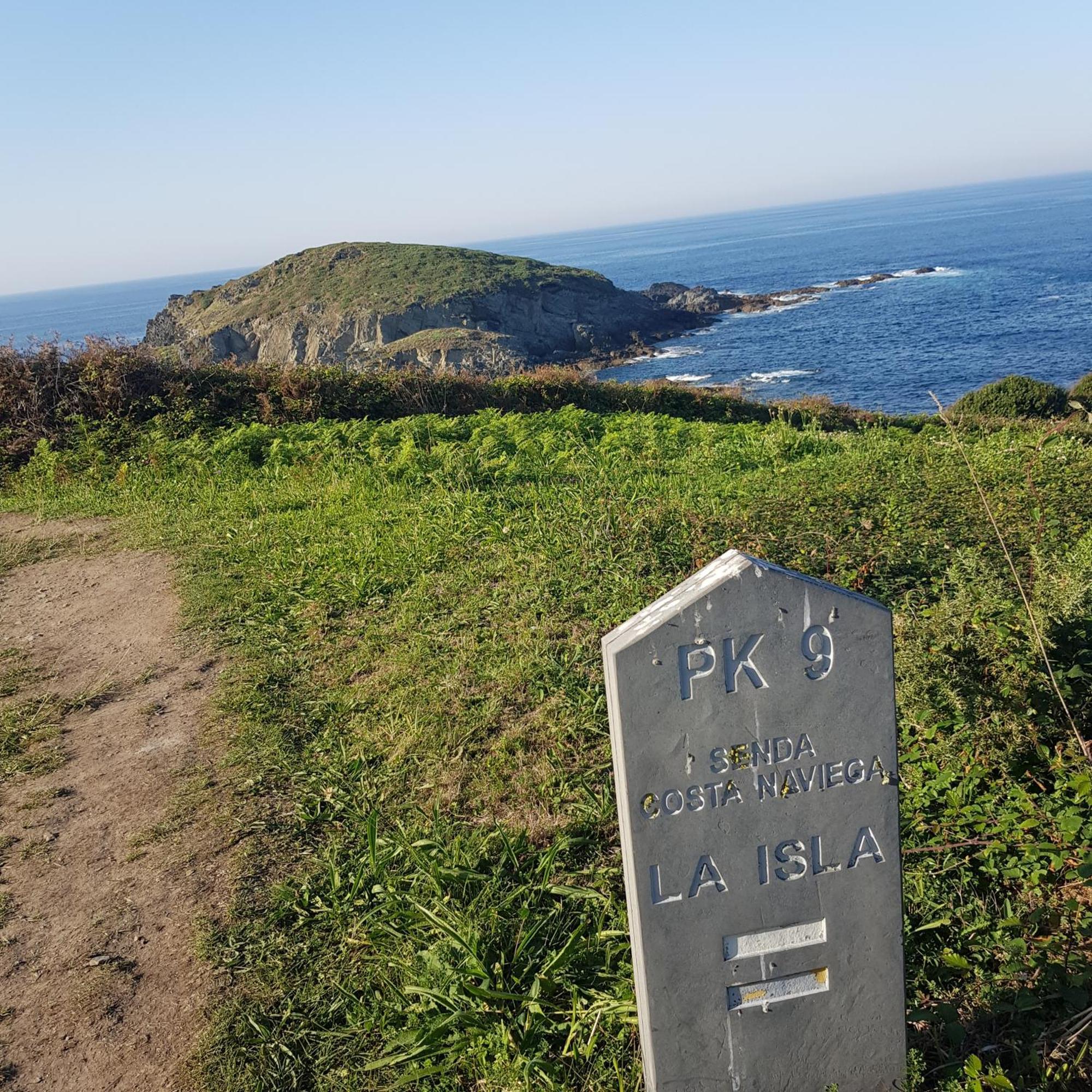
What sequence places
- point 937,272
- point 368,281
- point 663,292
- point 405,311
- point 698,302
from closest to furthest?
point 405,311 < point 368,281 < point 698,302 < point 663,292 < point 937,272

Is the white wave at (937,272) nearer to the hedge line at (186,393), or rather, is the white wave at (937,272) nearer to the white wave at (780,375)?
the white wave at (780,375)

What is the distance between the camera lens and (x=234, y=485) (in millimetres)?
10234

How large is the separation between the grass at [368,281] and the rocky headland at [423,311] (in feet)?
0.46

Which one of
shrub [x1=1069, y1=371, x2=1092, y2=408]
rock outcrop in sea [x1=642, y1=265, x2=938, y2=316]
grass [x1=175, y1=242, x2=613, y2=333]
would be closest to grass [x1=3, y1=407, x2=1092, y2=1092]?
shrub [x1=1069, y1=371, x2=1092, y2=408]

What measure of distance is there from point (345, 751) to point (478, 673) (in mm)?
916

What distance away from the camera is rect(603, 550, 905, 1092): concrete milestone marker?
222 centimetres

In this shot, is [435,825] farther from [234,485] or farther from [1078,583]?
[234,485]

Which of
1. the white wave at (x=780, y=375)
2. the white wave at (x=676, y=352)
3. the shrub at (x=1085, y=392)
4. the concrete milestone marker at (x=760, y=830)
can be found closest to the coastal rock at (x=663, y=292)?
the white wave at (x=676, y=352)

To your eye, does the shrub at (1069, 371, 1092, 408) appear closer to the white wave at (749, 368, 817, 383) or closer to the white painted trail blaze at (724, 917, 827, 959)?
the white wave at (749, 368, 817, 383)

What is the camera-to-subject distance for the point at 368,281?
6862 cm

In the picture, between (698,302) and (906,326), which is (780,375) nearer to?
(906,326)

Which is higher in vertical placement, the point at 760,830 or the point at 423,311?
the point at 423,311

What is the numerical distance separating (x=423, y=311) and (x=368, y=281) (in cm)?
861

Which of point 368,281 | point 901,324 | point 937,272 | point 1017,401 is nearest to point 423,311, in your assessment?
point 368,281
